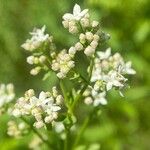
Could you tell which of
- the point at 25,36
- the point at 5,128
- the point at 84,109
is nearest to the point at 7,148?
the point at 5,128

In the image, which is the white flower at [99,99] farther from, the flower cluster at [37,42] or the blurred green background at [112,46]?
the blurred green background at [112,46]

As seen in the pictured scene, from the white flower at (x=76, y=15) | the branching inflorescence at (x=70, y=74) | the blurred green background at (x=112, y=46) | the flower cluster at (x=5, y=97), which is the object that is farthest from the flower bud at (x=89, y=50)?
the blurred green background at (x=112, y=46)

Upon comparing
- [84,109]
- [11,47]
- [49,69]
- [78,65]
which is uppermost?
[11,47]

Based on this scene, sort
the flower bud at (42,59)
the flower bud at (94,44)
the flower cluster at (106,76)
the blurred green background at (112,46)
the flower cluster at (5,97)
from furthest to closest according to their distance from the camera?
the blurred green background at (112,46), the flower cluster at (5,97), the flower bud at (42,59), the flower cluster at (106,76), the flower bud at (94,44)

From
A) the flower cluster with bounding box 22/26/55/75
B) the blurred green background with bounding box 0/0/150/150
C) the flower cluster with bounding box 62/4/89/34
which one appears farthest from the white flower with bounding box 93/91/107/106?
the blurred green background with bounding box 0/0/150/150

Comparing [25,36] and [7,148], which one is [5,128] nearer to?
[7,148]

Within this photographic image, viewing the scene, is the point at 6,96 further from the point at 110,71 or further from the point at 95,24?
the point at 95,24
